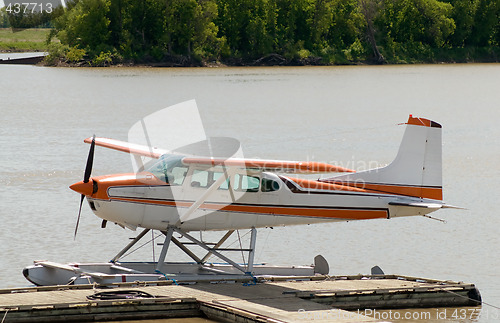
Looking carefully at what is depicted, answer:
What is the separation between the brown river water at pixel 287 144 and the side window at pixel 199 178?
260cm

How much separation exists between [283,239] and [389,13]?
73.7 m

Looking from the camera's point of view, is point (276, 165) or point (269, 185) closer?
point (276, 165)

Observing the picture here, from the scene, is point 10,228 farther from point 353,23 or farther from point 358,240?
point 353,23

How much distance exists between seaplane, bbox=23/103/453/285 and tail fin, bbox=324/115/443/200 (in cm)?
1

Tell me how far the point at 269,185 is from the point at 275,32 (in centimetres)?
6968

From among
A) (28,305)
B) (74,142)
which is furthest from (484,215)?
(74,142)

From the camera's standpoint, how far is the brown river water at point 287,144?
13633 mm

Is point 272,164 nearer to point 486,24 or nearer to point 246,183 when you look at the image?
point 246,183

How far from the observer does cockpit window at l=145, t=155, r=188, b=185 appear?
10797 mm

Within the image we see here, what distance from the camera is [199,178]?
35.8 feet

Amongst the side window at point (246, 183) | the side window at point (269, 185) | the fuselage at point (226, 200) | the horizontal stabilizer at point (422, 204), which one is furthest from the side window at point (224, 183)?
the horizontal stabilizer at point (422, 204)

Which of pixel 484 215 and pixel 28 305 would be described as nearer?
pixel 28 305

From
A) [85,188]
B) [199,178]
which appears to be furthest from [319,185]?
[85,188]

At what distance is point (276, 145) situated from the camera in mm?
26422
